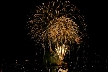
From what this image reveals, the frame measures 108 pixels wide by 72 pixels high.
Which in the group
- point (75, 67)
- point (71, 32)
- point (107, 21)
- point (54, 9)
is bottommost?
point (75, 67)

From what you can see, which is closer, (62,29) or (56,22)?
(62,29)

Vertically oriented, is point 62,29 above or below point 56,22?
below

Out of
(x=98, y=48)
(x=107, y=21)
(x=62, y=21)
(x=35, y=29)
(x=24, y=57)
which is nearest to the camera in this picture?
(x=62, y=21)

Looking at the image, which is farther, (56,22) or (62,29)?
(56,22)

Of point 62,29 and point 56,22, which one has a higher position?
point 56,22

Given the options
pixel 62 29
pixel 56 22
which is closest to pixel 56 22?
pixel 56 22

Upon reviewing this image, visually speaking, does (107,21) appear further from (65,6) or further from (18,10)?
(65,6)

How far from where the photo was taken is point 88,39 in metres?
28.3

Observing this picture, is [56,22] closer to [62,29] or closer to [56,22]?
[56,22]

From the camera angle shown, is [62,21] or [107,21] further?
[107,21]

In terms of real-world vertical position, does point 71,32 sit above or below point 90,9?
below

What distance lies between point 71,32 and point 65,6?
1.35 m

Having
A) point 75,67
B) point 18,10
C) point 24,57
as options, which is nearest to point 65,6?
point 75,67

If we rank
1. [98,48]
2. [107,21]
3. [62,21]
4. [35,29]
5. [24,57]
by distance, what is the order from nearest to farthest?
1. [62,21]
2. [35,29]
3. [107,21]
4. [98,48]
5. [24,57]
